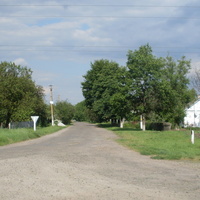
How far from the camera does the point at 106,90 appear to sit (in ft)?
210

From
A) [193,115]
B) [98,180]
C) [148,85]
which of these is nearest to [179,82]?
[193,115]

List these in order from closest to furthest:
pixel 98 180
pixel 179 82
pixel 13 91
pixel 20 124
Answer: pixel 98 180 → pixel 13 91 → pixel 20 124 → pixel 179 82

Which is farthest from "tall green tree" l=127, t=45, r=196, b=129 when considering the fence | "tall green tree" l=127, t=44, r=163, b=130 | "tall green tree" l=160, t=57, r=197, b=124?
the fence

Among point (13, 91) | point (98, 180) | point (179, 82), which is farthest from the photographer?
point (179, 82)

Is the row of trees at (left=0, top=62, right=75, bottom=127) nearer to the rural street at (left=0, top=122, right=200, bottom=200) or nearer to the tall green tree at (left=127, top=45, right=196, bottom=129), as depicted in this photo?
the tall green tree at (left=127, top=45, right=196, bottom=129)

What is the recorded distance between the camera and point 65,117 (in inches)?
4326

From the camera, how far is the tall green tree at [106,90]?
1867 inches

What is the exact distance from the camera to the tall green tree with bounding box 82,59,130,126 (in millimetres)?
47409

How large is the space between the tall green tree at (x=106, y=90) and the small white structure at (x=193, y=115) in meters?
14.4

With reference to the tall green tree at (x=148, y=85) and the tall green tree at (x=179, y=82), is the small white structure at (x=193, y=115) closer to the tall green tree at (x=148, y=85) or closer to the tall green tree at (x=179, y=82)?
the tall green tree at (x=179, y=82)

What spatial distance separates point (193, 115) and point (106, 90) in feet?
59.7

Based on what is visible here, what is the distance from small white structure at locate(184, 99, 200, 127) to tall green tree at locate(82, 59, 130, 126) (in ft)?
47.1

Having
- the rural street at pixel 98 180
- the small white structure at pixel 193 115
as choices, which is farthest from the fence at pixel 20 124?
the rural street at pixel 98 180

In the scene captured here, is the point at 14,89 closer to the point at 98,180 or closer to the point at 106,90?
the point at 106,90
